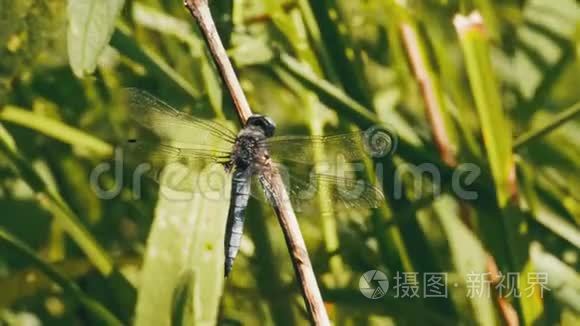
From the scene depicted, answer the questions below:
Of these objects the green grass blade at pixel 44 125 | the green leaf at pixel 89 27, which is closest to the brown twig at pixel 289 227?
the green leaf at pixel 89 27

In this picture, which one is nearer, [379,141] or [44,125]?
[379,141]

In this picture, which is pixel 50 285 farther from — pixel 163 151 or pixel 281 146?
pixel 281 146

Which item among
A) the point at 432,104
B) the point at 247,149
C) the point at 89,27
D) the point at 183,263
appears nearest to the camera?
the point at 89,27

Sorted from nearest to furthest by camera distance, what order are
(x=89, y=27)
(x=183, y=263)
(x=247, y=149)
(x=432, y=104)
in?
(x=89, y=27), (x=183, y=263), (x=247, y=149), (x=432, y=104)

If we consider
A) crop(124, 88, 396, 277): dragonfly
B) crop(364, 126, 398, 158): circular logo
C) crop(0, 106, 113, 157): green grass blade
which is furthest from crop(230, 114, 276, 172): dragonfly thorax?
crop(0, 106, 113, 157): green grass blade

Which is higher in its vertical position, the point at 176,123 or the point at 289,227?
the point at 176,123

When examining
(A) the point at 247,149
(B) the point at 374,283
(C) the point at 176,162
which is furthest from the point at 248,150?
(B) the point at 374,283

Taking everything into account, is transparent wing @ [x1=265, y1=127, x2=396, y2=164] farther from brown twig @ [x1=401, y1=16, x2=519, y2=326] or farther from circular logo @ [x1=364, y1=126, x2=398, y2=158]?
brown twig @ [x1=401, y1=16, x2=519, y2=326]

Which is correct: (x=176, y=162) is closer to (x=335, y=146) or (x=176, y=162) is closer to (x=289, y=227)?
(x=335, y=146)

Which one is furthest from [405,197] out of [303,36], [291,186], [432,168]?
[303,36]
